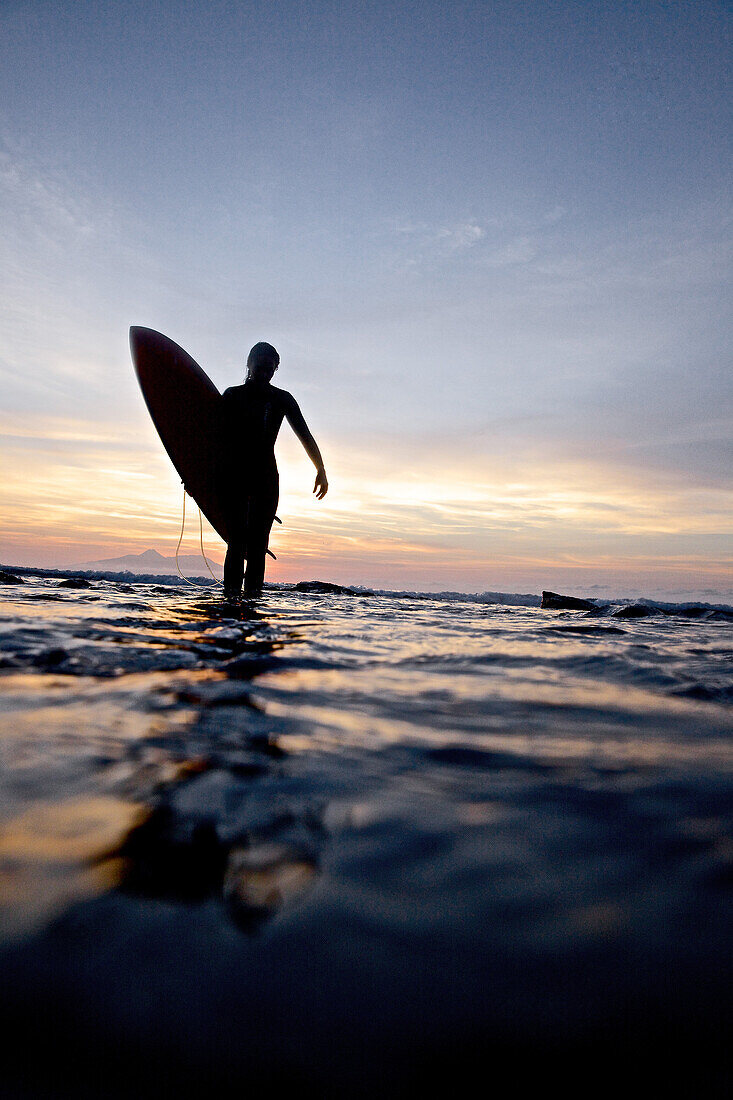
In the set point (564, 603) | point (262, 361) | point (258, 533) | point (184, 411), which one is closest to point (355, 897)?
point (258, 533)

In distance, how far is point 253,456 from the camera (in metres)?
7.40

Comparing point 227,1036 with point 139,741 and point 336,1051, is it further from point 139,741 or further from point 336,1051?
point 139,741

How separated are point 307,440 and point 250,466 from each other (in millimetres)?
936

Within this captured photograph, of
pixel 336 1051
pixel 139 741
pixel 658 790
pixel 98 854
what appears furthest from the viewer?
pixel 139 741

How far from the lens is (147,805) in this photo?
1.21m

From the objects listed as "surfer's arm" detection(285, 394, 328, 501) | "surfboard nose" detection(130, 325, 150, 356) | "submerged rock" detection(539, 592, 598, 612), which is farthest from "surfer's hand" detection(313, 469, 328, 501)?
"submerged rock" detection(539, 592, 598, 612)

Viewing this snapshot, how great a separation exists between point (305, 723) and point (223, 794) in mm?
636

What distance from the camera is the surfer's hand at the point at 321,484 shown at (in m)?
8.19

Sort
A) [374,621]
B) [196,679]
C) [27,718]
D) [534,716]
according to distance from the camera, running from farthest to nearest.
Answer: [374,621] → [196,679] → [534,716] → [27,718]

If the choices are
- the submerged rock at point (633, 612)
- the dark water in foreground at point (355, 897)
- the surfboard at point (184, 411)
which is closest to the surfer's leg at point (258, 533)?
the surfboard at point (184, 411)

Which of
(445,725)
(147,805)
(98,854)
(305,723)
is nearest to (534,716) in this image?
(445,725)

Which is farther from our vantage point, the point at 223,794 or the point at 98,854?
the point at 223,794

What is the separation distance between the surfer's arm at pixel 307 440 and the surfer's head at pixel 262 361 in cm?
43

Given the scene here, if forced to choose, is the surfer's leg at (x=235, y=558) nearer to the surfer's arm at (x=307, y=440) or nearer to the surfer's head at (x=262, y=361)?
the surfer's arm at (x=307, y=440)
